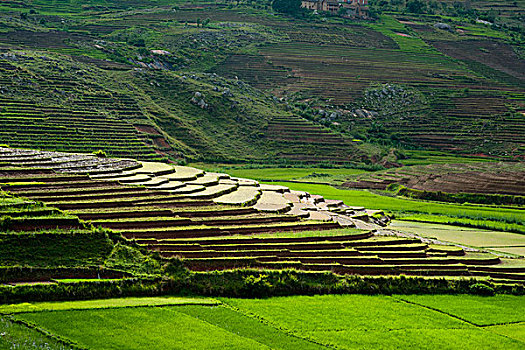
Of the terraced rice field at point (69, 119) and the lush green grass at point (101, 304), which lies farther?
the terraced rice field at point (69, 119)

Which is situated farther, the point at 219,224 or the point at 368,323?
the point at 219,224

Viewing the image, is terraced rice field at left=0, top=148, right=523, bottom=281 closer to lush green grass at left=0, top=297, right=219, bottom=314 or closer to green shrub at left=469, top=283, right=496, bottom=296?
green shrub at left=469, top=283, right=496, bottom=296

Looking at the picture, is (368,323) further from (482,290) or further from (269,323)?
(482,290)

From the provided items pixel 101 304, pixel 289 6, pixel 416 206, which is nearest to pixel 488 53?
pixel 289 6

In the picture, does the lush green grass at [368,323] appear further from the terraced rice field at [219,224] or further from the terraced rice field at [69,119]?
the terraced rice field at [69,119]

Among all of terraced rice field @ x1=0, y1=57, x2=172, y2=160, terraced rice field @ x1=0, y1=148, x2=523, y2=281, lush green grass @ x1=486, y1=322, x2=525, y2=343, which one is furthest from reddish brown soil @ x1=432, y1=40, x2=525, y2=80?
lush green grass @ x1=486, y1=322, x2=525, y2=343

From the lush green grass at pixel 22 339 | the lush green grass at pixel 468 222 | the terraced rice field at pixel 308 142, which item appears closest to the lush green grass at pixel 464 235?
the lush green grass at pixel 468 222

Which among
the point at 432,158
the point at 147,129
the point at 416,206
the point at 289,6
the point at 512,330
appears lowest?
the point at 432,158
